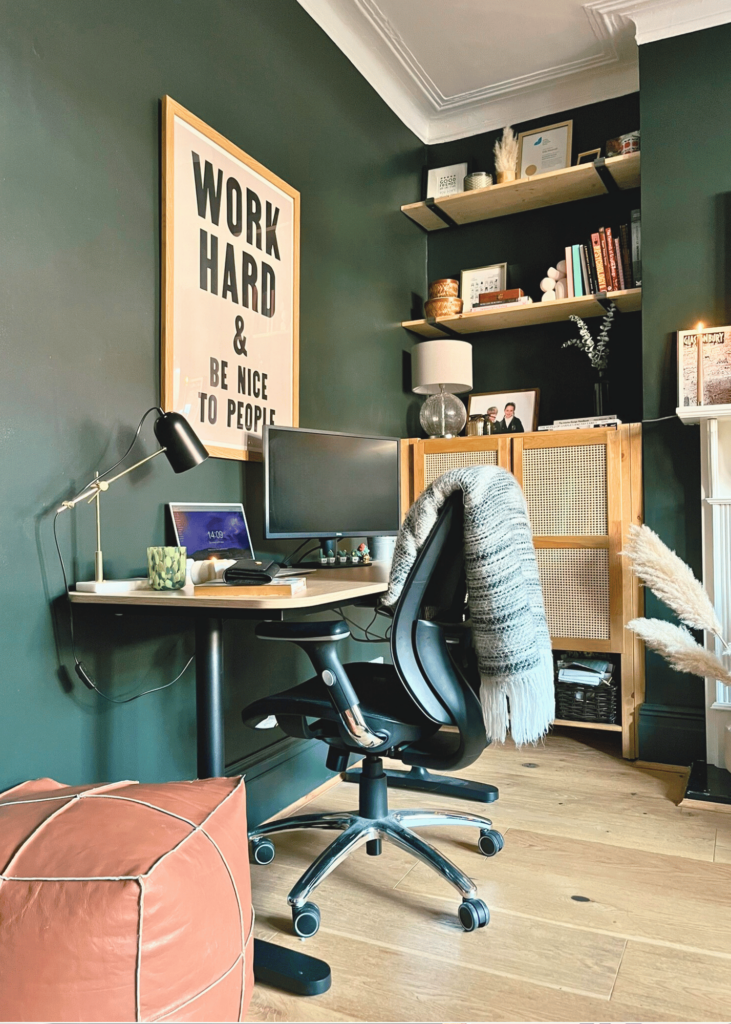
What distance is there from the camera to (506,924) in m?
1.64

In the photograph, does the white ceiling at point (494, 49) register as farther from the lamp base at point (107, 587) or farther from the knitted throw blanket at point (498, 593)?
the lamp base at point (107, 587)

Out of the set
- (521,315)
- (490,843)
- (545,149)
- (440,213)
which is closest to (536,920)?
(490,843)

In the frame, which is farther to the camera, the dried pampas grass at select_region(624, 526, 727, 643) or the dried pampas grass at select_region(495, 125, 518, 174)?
the dried pampas grass at select_region(495, 125, 518, 174)

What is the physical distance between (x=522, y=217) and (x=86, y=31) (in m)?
2.28

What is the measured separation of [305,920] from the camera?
1.58 meters

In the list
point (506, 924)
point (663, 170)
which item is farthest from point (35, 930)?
point (663, 170)

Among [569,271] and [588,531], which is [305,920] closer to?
[588,531]

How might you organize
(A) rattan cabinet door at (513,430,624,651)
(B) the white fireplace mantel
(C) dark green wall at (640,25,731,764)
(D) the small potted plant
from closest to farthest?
(B) the white fireplace mantel
(C) dark green wall at (640,25,731,764)
(A) rattan cabinet door at (513,430,624,651)
(D) the small potted plant

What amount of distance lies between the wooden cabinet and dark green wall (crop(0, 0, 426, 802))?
3.60 feet

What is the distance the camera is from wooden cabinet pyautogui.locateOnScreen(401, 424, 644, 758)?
2854mm

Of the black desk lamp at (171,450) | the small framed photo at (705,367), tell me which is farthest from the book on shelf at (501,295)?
the black desk lamp at (171,450)

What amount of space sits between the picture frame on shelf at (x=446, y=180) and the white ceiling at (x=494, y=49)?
0.19 meters

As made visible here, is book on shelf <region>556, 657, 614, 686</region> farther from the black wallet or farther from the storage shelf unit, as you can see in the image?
the black wallet

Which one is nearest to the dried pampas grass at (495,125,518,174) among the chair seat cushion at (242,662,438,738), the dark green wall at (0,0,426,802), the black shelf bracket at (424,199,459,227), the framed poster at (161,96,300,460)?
the black shelf bracket at (424,199,459,227)
